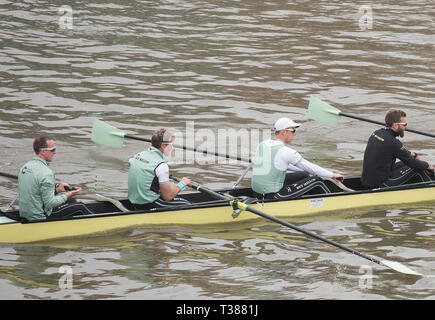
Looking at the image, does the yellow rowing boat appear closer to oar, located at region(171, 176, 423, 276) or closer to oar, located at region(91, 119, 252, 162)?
oar, located at region(171, 176, 423, 276)

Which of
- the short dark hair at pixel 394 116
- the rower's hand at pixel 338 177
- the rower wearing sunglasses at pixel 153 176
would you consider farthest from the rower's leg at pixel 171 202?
the short dark hair at pixel 394 116

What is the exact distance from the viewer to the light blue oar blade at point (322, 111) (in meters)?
17.5

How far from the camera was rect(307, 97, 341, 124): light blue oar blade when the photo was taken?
1750 cm

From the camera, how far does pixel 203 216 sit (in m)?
13.1

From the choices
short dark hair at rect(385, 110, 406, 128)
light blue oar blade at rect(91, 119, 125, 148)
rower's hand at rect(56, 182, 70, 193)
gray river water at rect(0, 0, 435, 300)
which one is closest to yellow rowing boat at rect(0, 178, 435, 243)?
gray river water at rect(0, 0, 435, 300)

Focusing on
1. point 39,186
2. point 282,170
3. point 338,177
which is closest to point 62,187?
point 39,186

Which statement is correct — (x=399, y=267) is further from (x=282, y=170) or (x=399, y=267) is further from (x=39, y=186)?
(x=39, y=186)

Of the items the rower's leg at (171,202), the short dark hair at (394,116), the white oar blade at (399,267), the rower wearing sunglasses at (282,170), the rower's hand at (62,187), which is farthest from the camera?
A: the short dark hair at (394,116)

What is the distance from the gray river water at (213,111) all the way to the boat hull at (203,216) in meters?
0.16

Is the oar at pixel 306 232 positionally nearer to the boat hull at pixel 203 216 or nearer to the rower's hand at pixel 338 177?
the boat hull at pixel 203 216

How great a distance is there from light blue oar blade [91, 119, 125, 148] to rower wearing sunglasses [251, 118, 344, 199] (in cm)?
379

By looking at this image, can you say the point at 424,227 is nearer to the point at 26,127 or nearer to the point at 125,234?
the point at 125,234
